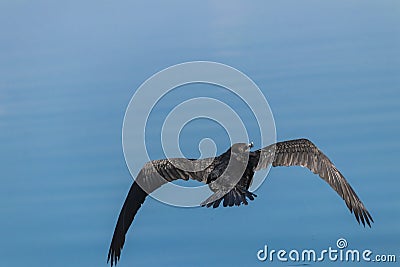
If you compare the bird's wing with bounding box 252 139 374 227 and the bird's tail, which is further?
the bird's wing with bounding box 252 139 374 227

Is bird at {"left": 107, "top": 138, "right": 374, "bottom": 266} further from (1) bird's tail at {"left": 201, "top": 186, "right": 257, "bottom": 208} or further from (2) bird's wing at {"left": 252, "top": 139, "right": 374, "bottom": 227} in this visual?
(1) bird's tail at {"left": 201, "top": 186, "right": 257, "bottom": 208}

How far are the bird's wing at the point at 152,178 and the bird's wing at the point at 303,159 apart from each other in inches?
21.1

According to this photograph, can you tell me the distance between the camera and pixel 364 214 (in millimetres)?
6988

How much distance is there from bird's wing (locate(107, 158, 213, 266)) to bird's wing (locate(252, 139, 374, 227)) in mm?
536

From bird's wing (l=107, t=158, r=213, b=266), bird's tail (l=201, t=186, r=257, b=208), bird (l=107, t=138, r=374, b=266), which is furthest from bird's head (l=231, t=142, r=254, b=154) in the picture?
bird's tail (l=201, t=186, r=257, b=208)

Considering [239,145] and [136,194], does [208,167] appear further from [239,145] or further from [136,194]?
[136,194]

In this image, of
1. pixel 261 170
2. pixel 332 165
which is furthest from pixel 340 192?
pixel 261 170

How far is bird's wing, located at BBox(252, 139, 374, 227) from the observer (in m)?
7.04

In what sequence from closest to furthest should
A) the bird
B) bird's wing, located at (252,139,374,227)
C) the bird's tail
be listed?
the bird's tail, the bird, bird's wing, located at (252,139,374,227)

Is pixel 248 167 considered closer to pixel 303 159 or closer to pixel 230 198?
pixel 303 159

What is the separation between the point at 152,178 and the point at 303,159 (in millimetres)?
1351

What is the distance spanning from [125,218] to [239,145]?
132 centimetres

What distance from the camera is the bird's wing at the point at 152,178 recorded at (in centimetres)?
692

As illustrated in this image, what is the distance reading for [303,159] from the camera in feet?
23.4
